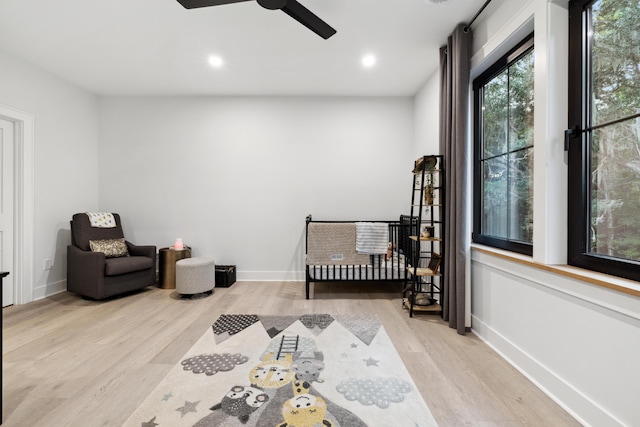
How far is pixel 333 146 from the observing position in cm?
394

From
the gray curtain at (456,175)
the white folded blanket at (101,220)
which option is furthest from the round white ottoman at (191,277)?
the gray curtain at (456,175)

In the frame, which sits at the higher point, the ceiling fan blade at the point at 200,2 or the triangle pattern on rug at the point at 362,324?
the ceiling fan blade at the point at 200,2

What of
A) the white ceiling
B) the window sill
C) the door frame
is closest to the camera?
the window sill

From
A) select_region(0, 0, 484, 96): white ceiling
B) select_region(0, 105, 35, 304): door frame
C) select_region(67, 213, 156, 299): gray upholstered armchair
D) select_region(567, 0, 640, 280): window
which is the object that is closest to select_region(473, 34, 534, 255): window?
select_region(567, 0, 640, 280): window

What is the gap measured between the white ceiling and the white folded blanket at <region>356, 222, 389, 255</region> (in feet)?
5.70

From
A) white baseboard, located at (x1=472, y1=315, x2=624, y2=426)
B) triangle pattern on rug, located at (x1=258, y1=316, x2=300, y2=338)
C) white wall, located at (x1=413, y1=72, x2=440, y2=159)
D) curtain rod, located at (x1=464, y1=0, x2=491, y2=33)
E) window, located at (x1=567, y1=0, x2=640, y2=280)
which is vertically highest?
curtain rod, located at (x1=464, y1=0, x2=491, y2=33)

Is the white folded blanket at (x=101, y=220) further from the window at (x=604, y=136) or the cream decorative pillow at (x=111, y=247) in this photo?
the window at (x=604, y=136)

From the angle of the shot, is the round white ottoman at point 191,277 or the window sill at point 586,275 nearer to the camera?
the window sill at point 586,275

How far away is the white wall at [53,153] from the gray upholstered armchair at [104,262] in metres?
0.30

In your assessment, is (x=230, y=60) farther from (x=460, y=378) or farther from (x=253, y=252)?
(x=460, y=378)

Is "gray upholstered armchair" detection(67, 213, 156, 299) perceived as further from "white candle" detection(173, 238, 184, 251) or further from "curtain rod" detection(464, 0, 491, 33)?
"curtain rod" detection(464, 0, 491, 33)

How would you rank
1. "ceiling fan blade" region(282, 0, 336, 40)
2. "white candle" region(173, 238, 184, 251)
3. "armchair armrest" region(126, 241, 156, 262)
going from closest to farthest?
1. "ceiling fan blade" region(282, 0, 336, 40)
2. "armchair armrest" region(126, 241, 156, 262)
3. "white candle" region(173, 238, 184, 251)

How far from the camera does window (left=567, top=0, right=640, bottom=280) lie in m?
1.31

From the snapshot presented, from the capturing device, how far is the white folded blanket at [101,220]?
3.36m
